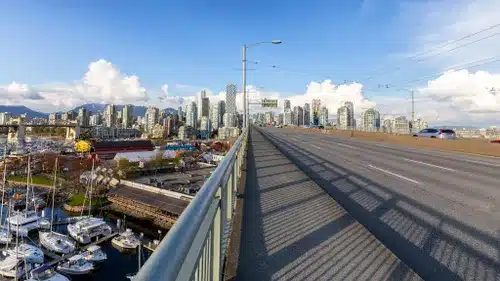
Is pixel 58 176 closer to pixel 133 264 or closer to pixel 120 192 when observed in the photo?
pixel 120 192

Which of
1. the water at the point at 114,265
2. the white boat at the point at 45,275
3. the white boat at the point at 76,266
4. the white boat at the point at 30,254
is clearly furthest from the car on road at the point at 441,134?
the white boat at the point at 30,254

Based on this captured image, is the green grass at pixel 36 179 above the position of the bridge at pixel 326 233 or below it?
below

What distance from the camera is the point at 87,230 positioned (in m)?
44.4

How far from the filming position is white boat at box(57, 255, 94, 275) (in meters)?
34.2

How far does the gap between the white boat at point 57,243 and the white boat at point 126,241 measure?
500 cm

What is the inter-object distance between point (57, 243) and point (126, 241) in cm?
765

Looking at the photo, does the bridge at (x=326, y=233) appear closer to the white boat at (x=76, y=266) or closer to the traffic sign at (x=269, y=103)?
the white boat at (x=76, y=266)

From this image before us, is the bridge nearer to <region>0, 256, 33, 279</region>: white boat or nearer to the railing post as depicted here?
the railing post

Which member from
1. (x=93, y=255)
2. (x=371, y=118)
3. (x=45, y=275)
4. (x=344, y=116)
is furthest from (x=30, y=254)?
(x=344, y=116)

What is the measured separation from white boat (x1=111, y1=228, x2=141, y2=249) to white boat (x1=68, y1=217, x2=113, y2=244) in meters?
3.16

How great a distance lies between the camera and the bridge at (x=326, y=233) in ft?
7.63

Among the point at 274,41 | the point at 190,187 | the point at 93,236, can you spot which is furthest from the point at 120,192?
the point at 274,41

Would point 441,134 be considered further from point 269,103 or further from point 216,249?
point 269,103

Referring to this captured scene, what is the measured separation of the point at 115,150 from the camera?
124 metres
